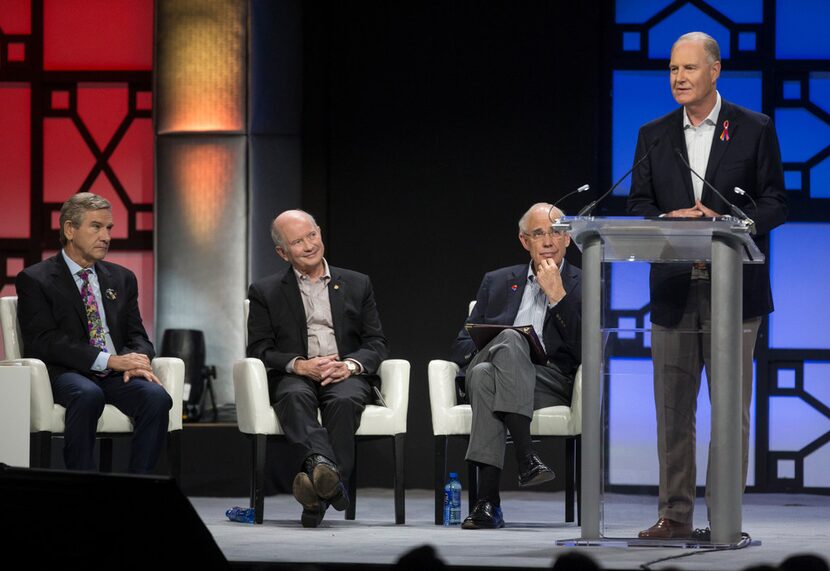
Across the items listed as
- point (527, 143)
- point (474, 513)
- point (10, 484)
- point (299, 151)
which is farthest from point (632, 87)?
point (10, 484)

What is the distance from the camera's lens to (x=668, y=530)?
3580 mm

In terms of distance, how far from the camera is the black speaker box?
236cm

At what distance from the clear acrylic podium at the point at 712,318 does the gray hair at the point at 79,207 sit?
226 centimetres

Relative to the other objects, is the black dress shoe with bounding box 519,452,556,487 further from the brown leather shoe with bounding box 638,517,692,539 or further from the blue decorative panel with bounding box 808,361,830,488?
the blue decorative panel with bounding box 808,361,830,488

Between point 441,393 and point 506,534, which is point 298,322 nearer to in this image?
point 441,393

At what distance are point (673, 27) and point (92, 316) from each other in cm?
324

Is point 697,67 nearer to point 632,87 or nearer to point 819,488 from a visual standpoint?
point 632,87

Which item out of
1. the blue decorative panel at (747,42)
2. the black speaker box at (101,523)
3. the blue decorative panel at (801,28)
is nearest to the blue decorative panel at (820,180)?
the blue decorative panel at (801,28)

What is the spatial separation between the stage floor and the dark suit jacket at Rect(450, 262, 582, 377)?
2.15 ft

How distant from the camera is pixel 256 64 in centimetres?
657

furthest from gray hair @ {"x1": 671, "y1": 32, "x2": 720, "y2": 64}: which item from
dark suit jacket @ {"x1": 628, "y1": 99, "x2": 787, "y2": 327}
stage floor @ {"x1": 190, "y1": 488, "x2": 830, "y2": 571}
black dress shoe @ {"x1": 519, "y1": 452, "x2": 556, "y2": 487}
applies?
black dress shoe @ {"x1": 519, "y1": 452, "x2": 556, "y2": 487}

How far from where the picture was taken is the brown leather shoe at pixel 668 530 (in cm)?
358

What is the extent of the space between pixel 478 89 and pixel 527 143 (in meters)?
0.37

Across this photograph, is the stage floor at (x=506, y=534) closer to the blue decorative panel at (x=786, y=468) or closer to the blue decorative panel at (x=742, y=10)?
the blue decorative panel at (x=786, y=468)
